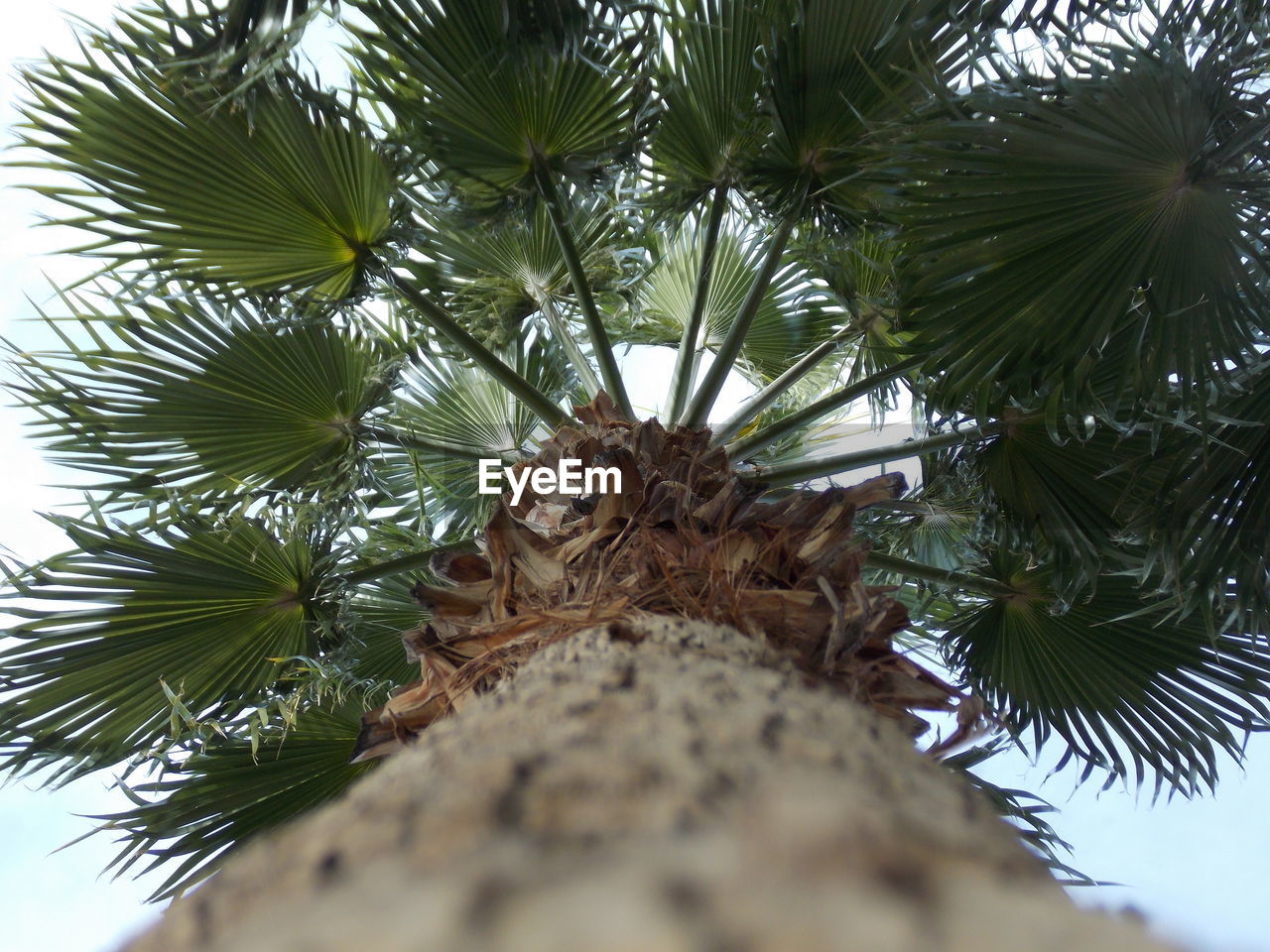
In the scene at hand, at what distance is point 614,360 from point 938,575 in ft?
4.45

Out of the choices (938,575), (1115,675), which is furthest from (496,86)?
(1115,675)

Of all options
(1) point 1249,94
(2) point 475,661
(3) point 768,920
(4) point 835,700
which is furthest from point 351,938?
(1) point 1249,94

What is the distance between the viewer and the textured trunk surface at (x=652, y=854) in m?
0.37

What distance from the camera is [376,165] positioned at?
2.79m

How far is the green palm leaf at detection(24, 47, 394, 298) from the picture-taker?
2604 millimetres

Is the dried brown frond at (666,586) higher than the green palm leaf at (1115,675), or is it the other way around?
the dried brown frond at (666,586)

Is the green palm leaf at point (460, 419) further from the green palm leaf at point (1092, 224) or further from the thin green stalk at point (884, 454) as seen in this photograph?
the green palm leaf at point (1092, 224)

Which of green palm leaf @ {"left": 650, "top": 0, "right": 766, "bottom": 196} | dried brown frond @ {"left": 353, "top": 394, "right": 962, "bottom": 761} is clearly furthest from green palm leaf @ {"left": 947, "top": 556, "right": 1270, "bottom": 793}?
green palm leaf @ {"left": 650, "top": 0, "right": 766, "bottom": 196}

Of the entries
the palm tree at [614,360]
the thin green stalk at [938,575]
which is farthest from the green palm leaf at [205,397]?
the thin green stalk at [938,575]

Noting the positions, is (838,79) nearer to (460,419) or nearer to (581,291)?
(581,291)

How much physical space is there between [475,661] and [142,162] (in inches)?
85.7

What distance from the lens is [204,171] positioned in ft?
8.87

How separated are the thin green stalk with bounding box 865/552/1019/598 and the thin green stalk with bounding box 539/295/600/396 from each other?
3.87 feet

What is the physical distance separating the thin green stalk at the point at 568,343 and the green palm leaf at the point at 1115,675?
168 cm
